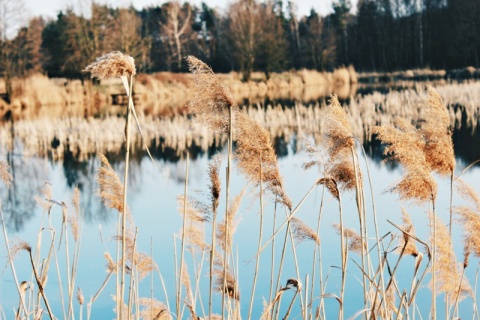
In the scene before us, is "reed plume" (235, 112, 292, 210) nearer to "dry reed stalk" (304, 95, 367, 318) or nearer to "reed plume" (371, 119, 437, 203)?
"dry reed stalk" (304, 95, 367, 318)

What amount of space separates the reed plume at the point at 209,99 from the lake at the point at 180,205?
227mm

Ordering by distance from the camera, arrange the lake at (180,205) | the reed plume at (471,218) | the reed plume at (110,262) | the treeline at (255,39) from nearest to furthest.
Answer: the reed plume at (471,218) → the reed plume at (110,262) → the lake at (180,205) → the treeline at (255,39)

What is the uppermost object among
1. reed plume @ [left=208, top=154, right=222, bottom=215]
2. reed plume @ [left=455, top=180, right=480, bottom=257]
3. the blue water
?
reed plume @ [left=208, top=154, right=222, bottom=215]

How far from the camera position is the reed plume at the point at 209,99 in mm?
1956

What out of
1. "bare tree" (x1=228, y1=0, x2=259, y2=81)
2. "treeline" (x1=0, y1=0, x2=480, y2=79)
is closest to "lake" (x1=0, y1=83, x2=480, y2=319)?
"treeline" (x1=0, y1=0, x2=480, y2=79)

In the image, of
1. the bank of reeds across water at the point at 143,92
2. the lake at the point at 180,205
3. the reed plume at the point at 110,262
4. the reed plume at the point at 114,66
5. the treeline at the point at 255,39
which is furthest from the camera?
the treeline at the point at 255,39

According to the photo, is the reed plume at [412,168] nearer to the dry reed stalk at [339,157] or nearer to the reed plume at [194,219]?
the dry reed stalk at [339,157]

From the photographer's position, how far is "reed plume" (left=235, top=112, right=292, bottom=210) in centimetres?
229

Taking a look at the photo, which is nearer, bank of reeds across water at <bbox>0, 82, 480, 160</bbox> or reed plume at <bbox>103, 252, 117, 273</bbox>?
reed plume at <bbox>103, 252, 117, 273</bbox>

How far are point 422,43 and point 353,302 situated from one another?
37.7 m

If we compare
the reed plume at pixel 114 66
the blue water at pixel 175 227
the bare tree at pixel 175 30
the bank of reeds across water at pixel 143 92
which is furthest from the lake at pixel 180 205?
the bare tree at pixel 175 30

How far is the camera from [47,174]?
35.4ft

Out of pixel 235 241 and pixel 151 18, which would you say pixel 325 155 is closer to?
pixel 235 241

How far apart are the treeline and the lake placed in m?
15.6
